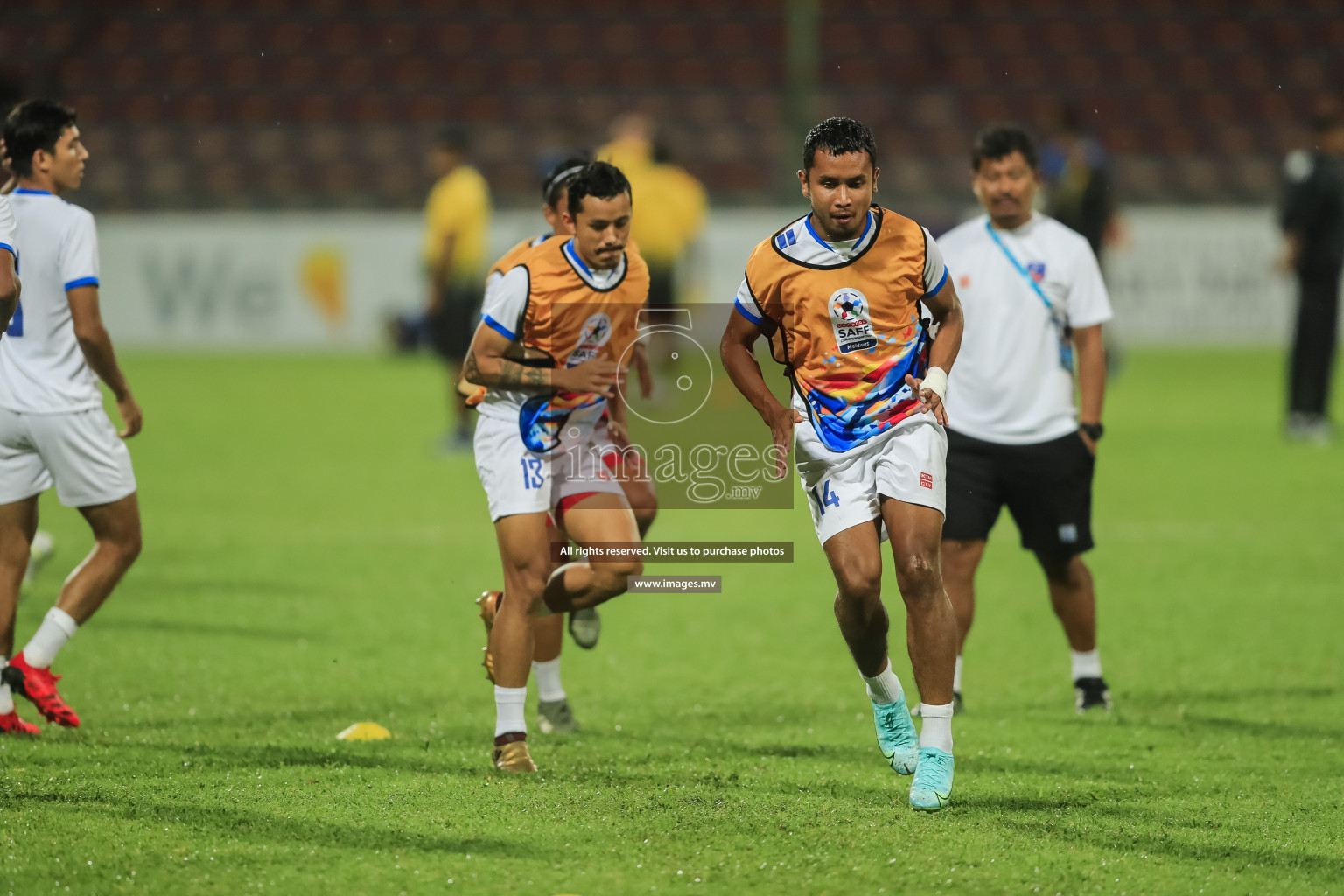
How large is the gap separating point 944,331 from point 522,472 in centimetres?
140

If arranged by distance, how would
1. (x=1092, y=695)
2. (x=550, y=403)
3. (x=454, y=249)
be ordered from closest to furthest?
(x=550, y=403)
(x=1092, y=695)
(x=454, y=249)

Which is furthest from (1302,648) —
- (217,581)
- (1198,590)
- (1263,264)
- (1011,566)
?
(1263,264)

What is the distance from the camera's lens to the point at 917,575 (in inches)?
183

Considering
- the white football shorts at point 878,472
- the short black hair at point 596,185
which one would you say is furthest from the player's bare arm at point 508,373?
the white football shorts at point 878,472

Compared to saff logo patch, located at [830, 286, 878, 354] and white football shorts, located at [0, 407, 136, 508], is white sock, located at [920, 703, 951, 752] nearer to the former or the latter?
saff logo patch, located at [830, 286, 878, 354]

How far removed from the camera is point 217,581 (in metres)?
8.64

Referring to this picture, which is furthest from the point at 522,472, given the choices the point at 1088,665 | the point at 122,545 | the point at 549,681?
the point at 1088,665

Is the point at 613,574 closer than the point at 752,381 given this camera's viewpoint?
No

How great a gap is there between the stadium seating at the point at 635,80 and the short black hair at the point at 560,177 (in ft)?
64.2

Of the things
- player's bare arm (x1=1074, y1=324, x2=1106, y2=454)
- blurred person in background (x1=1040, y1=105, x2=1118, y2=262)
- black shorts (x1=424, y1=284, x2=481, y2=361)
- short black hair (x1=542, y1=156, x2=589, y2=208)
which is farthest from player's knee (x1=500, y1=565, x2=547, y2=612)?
blurred person in background (x1=1040, y1=105, x2=1118, y2=262)

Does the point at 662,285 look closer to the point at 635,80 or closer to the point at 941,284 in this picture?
the point at 941,284

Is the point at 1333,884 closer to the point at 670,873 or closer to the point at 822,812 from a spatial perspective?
the point at 822,812

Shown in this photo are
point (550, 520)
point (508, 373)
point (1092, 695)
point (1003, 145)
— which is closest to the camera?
point (508, 373)

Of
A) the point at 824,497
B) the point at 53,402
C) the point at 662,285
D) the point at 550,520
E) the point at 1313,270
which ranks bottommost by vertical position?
the point at 550,520
